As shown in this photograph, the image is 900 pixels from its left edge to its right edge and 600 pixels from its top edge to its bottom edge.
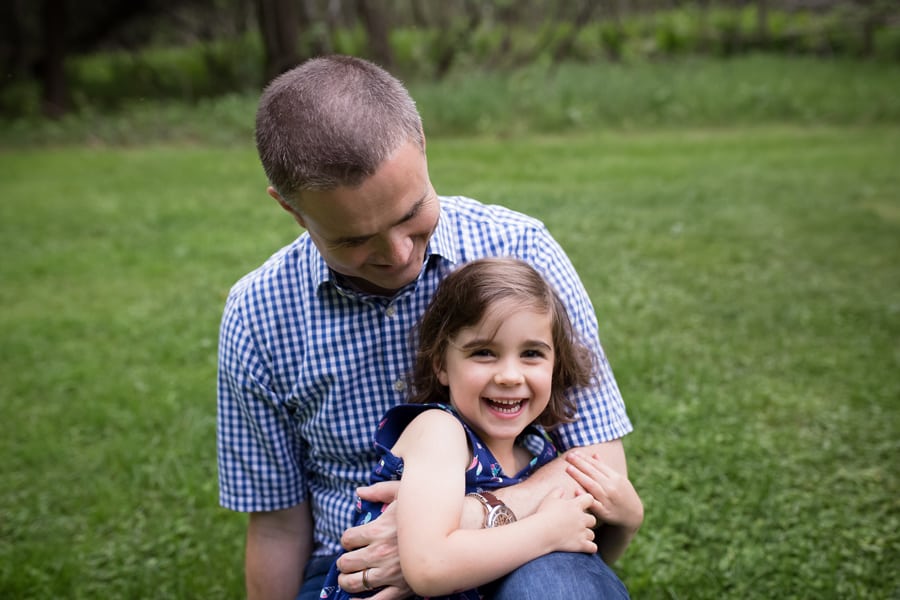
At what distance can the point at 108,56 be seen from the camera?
73.6ft

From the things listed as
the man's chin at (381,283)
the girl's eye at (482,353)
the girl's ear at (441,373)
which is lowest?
the girl's ear at (441,373)

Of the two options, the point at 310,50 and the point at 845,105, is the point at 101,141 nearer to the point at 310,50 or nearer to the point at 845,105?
the point at 310,50

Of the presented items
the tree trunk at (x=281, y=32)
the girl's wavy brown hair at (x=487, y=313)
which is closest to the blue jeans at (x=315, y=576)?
the girl's wavy brown hair at (x=487, y=313)

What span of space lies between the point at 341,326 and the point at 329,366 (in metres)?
0.10

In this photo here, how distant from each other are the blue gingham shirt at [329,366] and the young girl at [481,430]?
8 centimetres

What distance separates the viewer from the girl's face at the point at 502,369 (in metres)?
2.04

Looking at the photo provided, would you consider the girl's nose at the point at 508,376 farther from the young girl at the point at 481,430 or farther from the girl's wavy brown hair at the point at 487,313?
the girl's wavy brown hair at the point at 487,313

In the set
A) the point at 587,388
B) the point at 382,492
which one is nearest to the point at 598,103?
the point at 587,388

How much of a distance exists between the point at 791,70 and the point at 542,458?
42.9ft

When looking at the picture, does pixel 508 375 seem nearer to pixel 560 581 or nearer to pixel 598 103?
pixel 560 581

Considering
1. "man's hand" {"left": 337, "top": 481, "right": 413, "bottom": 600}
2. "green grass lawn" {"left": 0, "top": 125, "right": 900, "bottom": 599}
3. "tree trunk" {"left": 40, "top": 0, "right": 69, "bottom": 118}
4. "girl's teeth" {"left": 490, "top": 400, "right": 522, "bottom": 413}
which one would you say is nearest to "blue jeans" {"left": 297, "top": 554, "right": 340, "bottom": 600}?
"man's hand" {"left": 337, "top": 481, "right": 413, "bottom": 600}

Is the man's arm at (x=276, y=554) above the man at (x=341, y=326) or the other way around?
the other way around

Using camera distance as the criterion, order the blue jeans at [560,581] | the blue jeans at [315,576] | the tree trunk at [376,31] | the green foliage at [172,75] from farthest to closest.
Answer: the green foliage at [172,75] → the tree trunk at [376,31] → the blue jeans at [315,576] → the blue jeans at [560,581]

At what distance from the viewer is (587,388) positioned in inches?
85.7
